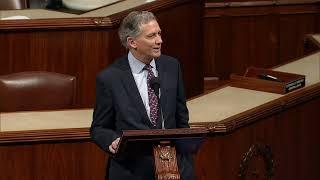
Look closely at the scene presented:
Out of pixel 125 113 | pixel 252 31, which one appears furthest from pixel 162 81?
pixel 252 31

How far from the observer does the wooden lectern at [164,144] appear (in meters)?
3.51

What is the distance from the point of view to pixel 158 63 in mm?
3818

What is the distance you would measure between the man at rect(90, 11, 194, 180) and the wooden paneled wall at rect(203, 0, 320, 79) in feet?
12.5

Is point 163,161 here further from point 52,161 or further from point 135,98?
point 52,161

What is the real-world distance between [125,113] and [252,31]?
401 cm

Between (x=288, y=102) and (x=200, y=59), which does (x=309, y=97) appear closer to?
(x=288, y=102)

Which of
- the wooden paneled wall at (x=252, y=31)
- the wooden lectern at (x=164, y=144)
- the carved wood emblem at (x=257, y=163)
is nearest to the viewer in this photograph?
the wooden lectern at (x=164, y=144)

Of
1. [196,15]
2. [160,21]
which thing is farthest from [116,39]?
[196,15]

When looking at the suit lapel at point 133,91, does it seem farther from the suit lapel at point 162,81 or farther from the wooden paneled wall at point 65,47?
the wooden paneled wall at point 65,47

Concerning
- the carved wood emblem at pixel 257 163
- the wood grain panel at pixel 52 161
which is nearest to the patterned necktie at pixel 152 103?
the wood grain panel at pixel 52 161

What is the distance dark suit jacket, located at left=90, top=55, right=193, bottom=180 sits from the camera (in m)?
3.73

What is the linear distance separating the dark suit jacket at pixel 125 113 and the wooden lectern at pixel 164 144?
119 mm

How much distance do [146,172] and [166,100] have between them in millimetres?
280

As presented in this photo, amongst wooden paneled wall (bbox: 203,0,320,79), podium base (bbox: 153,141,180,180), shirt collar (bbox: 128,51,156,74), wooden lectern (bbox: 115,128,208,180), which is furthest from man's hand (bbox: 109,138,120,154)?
wooden paneled wall (bbox: 203,0,320,79)
